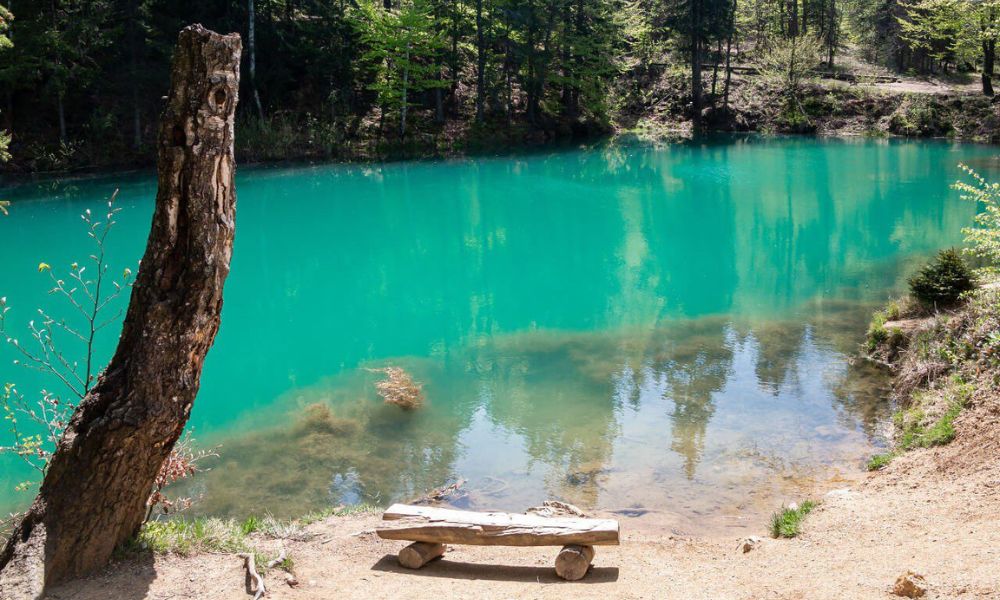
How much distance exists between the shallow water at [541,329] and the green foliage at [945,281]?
1336 millimetres

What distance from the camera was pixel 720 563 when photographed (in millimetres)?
5801

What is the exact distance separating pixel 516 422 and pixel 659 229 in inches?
533

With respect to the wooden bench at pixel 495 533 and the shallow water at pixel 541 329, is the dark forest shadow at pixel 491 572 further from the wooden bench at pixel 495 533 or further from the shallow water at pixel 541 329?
the shallow water at pixel 541 329

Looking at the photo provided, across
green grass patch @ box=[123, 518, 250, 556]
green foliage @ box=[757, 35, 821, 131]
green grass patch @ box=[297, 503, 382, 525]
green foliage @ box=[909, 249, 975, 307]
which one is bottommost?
green grass patch @ box=[297, 503, 382, 525]

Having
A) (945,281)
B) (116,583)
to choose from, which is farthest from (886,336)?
(116,583)

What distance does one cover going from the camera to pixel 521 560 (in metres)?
5.91

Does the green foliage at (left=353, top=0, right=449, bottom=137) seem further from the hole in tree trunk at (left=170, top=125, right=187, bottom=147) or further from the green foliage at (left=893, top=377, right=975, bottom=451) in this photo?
the hole in tree trunk at (left=170, top=125, right=187, bottom=147)

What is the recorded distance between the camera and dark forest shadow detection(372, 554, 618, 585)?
5.46 m

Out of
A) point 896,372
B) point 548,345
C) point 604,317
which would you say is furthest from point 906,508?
point 604,317

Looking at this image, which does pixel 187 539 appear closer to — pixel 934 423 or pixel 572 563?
pixel 572 563

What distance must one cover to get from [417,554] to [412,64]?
34.5 meters

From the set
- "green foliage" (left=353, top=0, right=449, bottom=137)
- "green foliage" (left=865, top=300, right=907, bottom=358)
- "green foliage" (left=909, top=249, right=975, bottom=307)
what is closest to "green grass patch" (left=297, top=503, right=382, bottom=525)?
"green foliage" (left=865, top=300, right=907, bottom=358)

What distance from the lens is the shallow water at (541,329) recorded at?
8570 mm

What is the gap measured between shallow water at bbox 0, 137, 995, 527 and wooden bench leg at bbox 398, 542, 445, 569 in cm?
227
